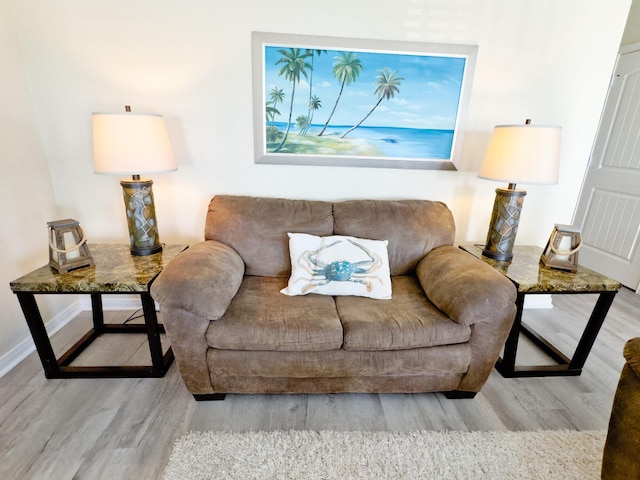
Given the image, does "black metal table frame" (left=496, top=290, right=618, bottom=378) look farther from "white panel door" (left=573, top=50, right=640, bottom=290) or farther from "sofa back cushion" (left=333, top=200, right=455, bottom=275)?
"white panel door" (left=573, top=50, right=640, bottom=290)

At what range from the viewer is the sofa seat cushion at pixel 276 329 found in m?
1.36

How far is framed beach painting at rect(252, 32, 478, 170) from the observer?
1.90 metres

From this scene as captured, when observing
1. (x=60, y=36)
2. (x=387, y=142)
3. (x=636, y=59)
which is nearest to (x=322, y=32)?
(x=387, y=142)

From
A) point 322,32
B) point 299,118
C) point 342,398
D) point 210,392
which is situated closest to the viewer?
point 210,392

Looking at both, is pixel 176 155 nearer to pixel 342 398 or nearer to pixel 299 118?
pixel 299 118

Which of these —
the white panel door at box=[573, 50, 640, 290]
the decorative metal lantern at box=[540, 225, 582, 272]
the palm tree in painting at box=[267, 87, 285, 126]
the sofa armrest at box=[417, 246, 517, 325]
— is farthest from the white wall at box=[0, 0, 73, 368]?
the white panel door at box=[573, 50, 640, 290]

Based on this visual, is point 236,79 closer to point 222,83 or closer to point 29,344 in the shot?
point 222,83

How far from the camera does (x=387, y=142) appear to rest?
2.09m

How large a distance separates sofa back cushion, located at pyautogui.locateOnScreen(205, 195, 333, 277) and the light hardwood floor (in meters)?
0.72

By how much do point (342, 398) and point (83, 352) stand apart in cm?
157

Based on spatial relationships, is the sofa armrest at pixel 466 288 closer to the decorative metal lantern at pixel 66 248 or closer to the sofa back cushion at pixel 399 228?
the sofa back cushion at pixel 399 228

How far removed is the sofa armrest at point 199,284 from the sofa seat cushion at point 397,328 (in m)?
0.57

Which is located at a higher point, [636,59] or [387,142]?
[636,59]

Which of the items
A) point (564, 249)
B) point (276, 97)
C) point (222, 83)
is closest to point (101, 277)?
point (222, 83)
